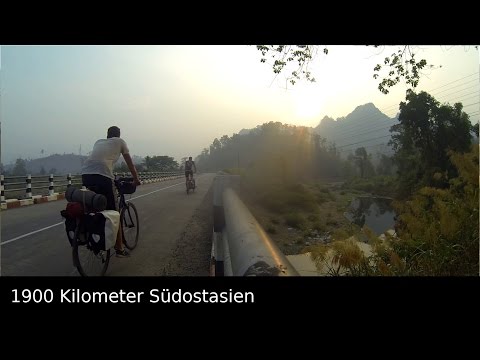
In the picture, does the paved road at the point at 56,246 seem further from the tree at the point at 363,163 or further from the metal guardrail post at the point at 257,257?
the tree at the point at 363,163

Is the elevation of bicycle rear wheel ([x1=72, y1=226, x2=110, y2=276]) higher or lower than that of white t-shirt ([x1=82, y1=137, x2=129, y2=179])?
lower

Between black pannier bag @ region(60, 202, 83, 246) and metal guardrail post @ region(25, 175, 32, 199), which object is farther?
metal guardrail post @ region(25, 175, 32, 199)

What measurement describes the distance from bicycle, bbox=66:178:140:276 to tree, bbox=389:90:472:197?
30.1 meters

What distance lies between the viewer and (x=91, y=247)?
384cm

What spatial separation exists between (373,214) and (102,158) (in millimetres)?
35729

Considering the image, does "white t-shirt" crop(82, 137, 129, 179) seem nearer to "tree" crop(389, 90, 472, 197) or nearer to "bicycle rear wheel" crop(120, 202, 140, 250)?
"bicycle rear wheel" crop(120, 202, 140, 250)

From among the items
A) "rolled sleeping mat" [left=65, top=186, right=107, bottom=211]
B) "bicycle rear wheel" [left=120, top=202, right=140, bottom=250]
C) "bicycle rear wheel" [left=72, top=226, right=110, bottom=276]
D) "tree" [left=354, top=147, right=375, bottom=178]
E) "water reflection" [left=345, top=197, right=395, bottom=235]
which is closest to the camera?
"rolled sleeping mat" [left=65, top=186, right=107, bottom=211]

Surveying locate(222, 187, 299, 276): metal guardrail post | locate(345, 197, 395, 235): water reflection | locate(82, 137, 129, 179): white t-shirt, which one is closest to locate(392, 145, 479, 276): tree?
locate(222, 187, 299, 276): metal guardrail post

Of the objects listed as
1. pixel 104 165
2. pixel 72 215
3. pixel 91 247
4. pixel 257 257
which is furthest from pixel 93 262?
pixel 257 257

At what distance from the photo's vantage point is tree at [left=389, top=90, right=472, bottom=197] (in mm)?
32125

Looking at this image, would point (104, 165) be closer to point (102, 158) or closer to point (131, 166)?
point (102, 158)

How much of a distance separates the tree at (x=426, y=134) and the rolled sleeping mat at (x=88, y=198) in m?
31.3
